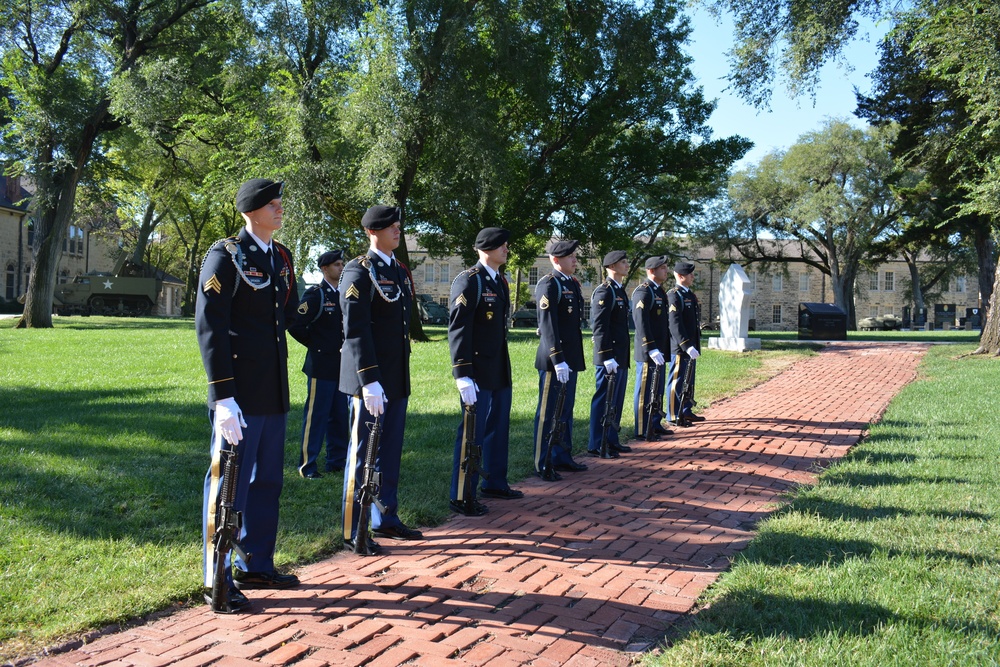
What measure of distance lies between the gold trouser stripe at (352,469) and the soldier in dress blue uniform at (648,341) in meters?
4.81

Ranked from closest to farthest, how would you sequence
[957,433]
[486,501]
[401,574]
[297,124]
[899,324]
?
[401,574] → [486,501] → [957,433] → [297,124] → [899,324]

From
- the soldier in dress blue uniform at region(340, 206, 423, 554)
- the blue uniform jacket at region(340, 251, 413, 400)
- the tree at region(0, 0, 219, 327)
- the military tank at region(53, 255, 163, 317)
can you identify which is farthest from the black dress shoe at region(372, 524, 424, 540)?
the military tank at region(53, 255, 163, 317)

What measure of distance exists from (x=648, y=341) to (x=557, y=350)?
8.08 feet

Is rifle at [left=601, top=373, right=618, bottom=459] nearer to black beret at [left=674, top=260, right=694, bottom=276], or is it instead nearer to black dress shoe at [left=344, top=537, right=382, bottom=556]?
black beret at [left=674, top=260, right=694, bottom=276]

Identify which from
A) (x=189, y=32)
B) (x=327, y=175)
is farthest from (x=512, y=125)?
(x=189, y=32)

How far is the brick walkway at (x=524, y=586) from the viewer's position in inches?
145

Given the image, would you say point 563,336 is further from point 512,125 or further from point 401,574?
point 512,125

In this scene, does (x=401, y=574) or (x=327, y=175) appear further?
(x=327, y=175)

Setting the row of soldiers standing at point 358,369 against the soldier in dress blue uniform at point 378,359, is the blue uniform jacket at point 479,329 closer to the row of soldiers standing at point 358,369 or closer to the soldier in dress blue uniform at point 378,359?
the row of soldiers standing at point 358,369

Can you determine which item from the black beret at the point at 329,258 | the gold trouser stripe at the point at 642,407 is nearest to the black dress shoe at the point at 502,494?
the black beret at the point at 329,258

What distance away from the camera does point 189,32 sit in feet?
98.9

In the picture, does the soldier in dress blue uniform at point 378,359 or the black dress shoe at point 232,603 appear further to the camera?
the soldier in dress blue uniform at point 378,359

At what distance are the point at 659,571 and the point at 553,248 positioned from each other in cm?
370


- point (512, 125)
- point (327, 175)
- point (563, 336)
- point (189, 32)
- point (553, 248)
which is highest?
point (189, 32)
